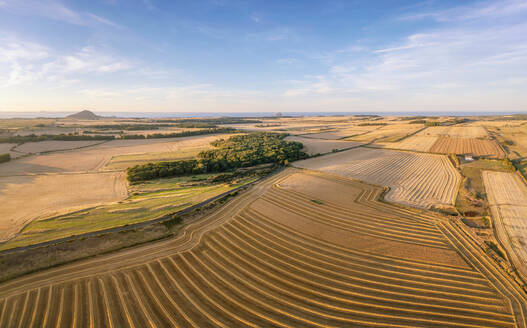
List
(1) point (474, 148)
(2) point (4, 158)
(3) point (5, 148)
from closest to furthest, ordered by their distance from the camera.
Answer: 1. (2) point (4, 158)
2. (1) point (474, 148)
3. (3) point (5, 148)

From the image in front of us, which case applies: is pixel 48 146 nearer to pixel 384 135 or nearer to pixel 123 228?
pixel 123 228

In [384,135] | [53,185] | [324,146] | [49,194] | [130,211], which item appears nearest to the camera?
[130,211]

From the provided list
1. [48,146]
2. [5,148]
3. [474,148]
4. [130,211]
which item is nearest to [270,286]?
[130,211]

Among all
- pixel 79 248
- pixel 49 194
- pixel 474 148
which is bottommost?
pixel 79 248

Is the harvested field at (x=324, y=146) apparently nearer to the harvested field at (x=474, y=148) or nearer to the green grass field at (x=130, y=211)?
the harvested field at (x=474, y=148)

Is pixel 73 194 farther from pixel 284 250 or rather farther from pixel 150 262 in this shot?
pixel 284 250

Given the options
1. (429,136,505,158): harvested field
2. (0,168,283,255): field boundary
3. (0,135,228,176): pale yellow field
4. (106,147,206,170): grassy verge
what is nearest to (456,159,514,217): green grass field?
(429,136,505,158): harvested field

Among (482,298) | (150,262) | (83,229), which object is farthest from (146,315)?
(482,298)

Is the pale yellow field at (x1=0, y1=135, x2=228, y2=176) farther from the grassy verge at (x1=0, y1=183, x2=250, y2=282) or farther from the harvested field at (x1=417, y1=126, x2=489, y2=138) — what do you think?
the harvested field at (x1=417, y1=126, x2=489, y2=138)
